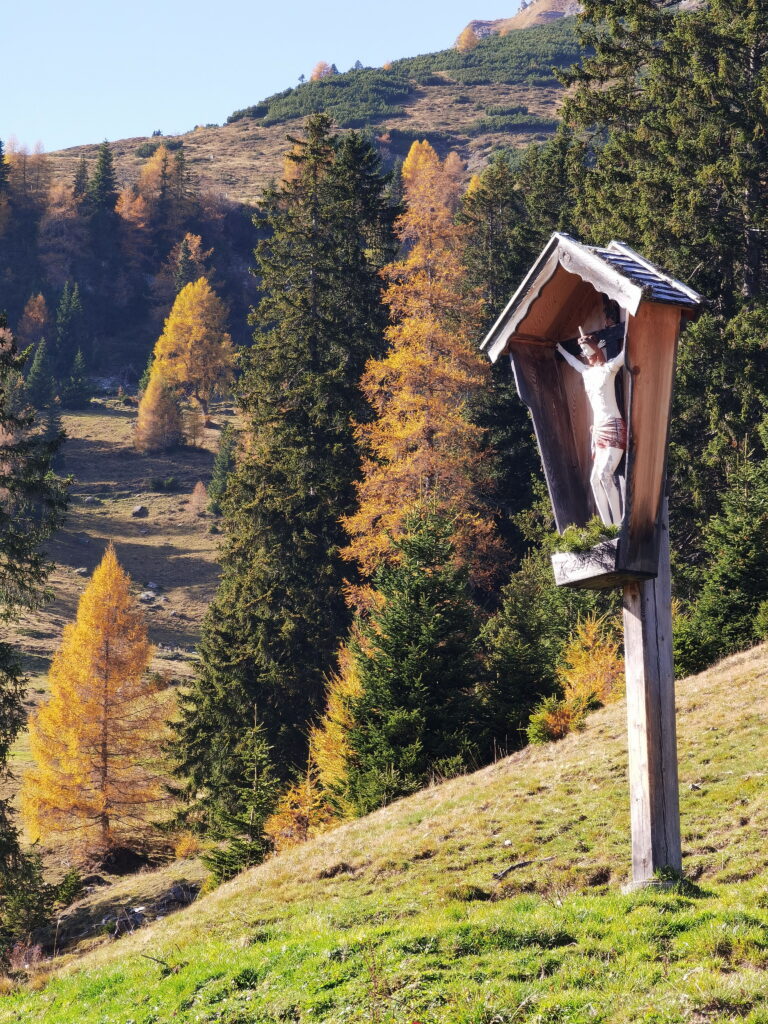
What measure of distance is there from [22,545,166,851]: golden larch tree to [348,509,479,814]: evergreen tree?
1789 centimetres

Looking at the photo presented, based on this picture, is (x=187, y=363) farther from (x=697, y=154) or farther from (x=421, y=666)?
(x=421, y=666)

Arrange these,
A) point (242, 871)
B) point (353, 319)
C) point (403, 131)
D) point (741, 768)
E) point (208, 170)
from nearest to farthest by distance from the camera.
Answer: point (741, 768) < point (242, 871) < point (353, 319) < point (208, 170) < point (403, 131)

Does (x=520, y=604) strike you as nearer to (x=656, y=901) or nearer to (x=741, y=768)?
(x=741, y=768)

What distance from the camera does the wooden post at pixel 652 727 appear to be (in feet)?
31.0

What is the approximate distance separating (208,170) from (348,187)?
140619mm

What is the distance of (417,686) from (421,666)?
48cm

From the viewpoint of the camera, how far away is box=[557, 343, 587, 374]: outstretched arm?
1002 cm

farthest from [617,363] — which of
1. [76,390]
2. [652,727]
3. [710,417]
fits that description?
[76,390]

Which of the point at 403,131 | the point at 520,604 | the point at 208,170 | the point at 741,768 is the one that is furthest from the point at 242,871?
the point at 403,131

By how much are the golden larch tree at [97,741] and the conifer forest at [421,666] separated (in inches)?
4.8

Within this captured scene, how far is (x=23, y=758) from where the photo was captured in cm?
4984

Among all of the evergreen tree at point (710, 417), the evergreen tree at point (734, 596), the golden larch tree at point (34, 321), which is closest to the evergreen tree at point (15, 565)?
the evergreen tree at point (734, 596)

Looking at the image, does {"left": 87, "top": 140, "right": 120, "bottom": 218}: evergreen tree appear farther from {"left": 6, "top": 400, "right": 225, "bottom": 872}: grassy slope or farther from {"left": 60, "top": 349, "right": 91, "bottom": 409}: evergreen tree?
{"left": 6, "top": 400, "right": 225, "bottom": 872}: grassy slope

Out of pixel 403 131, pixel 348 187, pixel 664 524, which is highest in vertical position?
pixel 403 131
